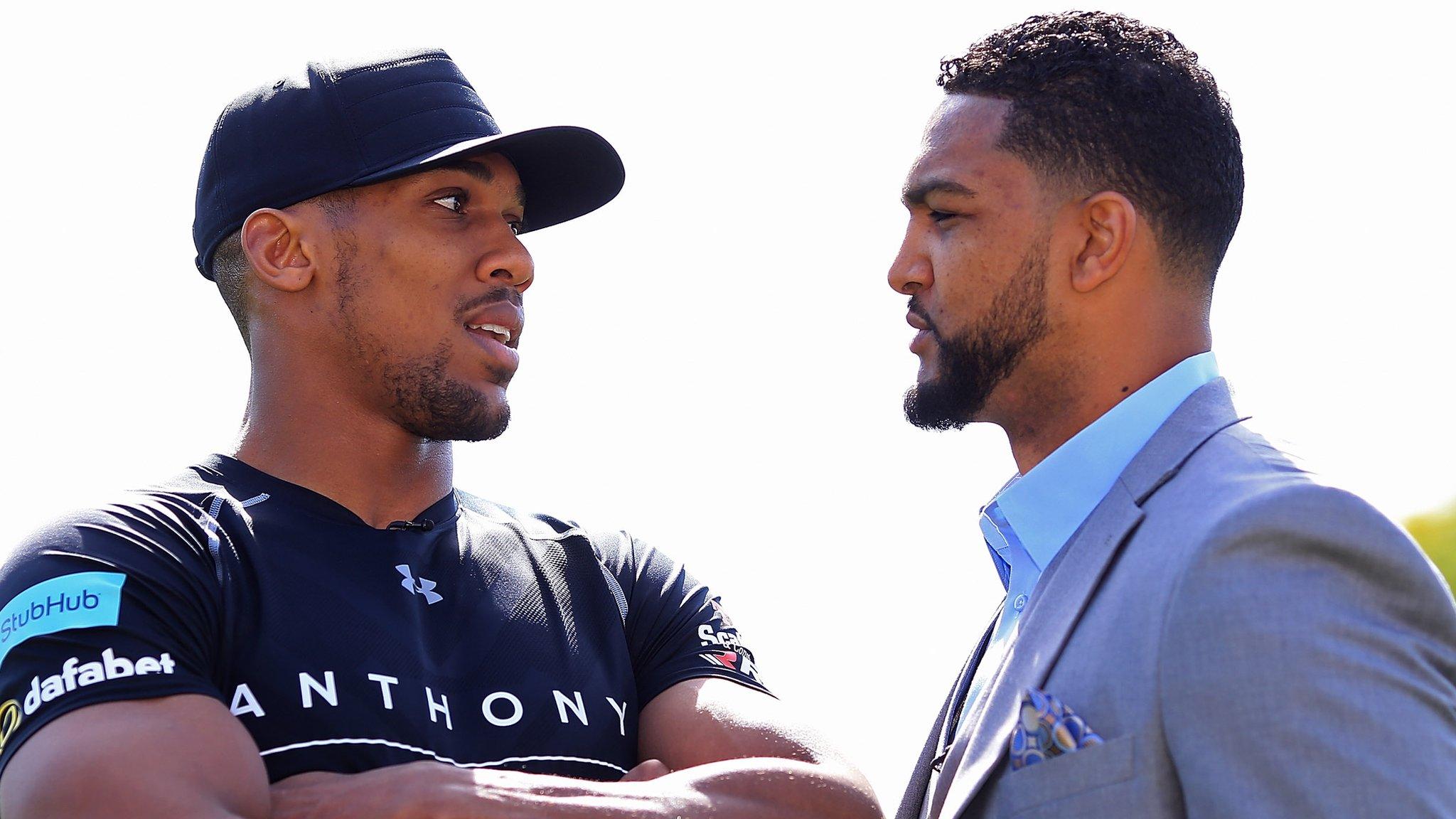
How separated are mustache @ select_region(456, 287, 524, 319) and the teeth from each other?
0.15 feet

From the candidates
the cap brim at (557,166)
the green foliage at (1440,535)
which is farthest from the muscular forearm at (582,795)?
the green foliage at (1440,535)

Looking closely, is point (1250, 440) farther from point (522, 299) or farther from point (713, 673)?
point (522, 299)

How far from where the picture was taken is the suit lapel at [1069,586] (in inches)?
112

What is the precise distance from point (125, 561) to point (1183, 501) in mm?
2212

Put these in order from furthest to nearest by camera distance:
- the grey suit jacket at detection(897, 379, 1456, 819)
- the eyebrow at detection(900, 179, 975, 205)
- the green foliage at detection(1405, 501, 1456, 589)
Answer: the green foliage at detection(1405, 501, 1456, 589), the eyebrow at detection(900, 179, 975, 205), the grey suit jacket at detection(897, 379, 1456, 819)

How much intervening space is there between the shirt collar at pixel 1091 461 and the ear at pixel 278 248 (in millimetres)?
1973

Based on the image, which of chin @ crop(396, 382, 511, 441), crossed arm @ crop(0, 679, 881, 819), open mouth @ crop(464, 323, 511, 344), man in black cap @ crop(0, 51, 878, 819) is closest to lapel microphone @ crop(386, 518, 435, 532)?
man in black cap @ crop(0, 51, 878, 819)

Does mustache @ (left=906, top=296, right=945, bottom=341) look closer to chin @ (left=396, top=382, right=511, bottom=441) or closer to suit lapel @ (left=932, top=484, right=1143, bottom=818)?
suit lapel @ (left=932, top=484, right=1143, bottom=818)

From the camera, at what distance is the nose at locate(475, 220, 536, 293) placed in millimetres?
3809

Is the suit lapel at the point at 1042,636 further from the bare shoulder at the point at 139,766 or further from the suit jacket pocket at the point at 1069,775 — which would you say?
the bare shoulder at the point at 139,766

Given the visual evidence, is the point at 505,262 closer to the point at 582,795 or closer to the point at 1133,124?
the point at 582,795

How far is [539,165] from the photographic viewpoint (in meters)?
4.14

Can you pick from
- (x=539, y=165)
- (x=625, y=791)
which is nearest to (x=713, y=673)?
(x=625, y=791)

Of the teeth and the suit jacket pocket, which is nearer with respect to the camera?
the suit jacket pocket
